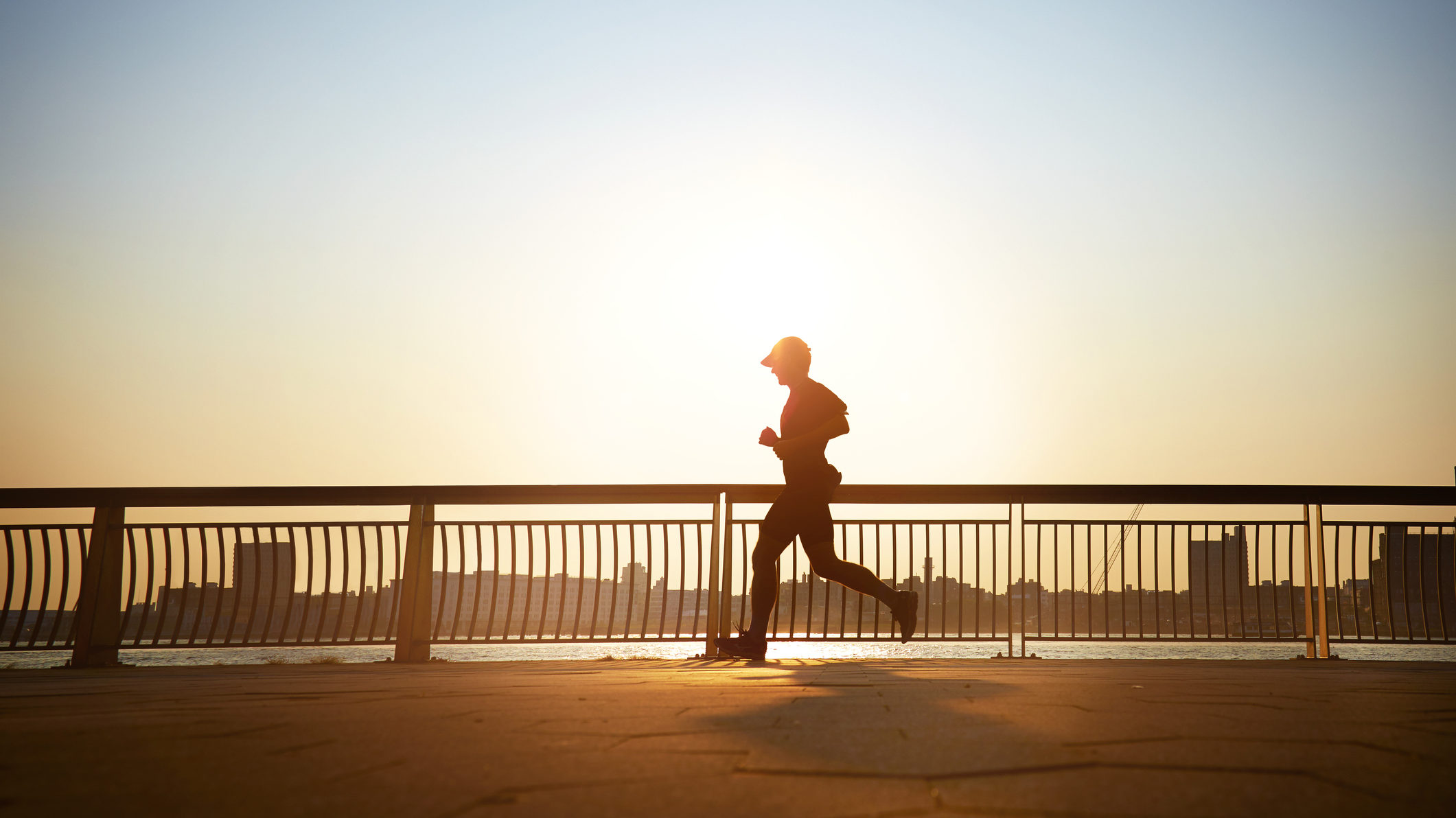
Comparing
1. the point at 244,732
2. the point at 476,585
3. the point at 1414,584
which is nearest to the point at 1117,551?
the point at 1414,584

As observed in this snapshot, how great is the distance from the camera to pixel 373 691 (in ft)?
12.1

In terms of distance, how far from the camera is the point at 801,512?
5832 millimetres

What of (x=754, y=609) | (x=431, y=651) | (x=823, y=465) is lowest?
(x=431, y=651)

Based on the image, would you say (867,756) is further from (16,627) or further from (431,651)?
(16,627)

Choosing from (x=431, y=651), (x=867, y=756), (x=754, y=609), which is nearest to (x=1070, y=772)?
(x=867, y=756)

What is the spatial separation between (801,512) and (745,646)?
85 centimetres

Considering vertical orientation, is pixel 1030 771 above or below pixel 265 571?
above

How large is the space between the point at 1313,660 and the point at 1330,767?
14.8ft

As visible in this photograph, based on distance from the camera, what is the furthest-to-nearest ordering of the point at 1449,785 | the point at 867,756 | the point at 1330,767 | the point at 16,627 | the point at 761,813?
the point at 16,627 < the point at 867,756 < the point at 1330,767 < the point at 1449,785 < the point at 761,813

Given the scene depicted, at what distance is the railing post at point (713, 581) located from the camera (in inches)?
250

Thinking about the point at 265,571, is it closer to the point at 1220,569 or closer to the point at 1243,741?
the point at 1243,741

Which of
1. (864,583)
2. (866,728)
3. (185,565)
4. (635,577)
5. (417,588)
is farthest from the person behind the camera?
(635,577)

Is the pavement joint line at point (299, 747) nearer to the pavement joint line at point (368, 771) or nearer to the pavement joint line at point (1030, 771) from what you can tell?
the pavement joint line at point (368, 771)

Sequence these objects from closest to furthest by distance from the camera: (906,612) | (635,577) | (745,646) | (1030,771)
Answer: (1030,771) < (906,612) < (745,646) < (635,577)
